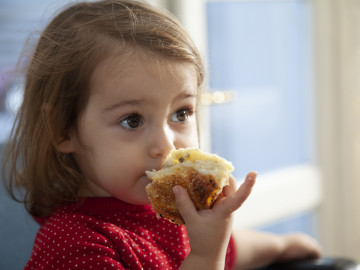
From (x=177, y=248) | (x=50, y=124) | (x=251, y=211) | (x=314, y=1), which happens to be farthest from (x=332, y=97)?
(x=50, y=124)

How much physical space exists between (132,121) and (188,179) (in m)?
0.15

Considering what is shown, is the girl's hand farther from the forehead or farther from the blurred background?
the blurred background

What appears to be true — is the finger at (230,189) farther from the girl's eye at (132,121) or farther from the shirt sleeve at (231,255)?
the shirt sleeve at (231,255)

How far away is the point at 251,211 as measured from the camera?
1.88 metres

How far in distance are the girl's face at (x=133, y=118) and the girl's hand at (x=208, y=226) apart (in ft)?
0.34

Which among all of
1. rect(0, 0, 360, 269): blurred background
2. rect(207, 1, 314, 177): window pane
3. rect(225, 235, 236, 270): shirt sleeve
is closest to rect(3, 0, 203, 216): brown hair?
rect(225, 235, 236, 270): shirt sleeve

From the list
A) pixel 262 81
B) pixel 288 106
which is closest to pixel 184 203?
pixel 262 81

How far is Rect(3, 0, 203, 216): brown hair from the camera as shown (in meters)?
0.90

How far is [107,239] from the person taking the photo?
90cm

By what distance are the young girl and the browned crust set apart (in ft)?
0.05

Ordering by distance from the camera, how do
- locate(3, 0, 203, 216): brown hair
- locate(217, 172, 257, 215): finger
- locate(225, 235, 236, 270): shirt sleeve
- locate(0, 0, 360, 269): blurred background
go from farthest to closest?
locate(0, 0, 360, 269): blurred background → locate(225, 235, 236, 270): shirt sleeve → locate(3, 0, 203, 216): brown hair → locate(217, 172, 257, 215): finger

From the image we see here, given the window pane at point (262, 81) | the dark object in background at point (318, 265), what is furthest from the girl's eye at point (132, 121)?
the window pane at point (262, 81)

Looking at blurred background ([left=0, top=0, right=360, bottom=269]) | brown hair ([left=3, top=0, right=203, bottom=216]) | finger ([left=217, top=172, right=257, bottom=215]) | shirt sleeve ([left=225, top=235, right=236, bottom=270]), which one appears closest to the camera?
finger ([left=217, top=172, right=257, bottom=215])

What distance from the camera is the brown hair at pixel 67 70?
0.90 m
